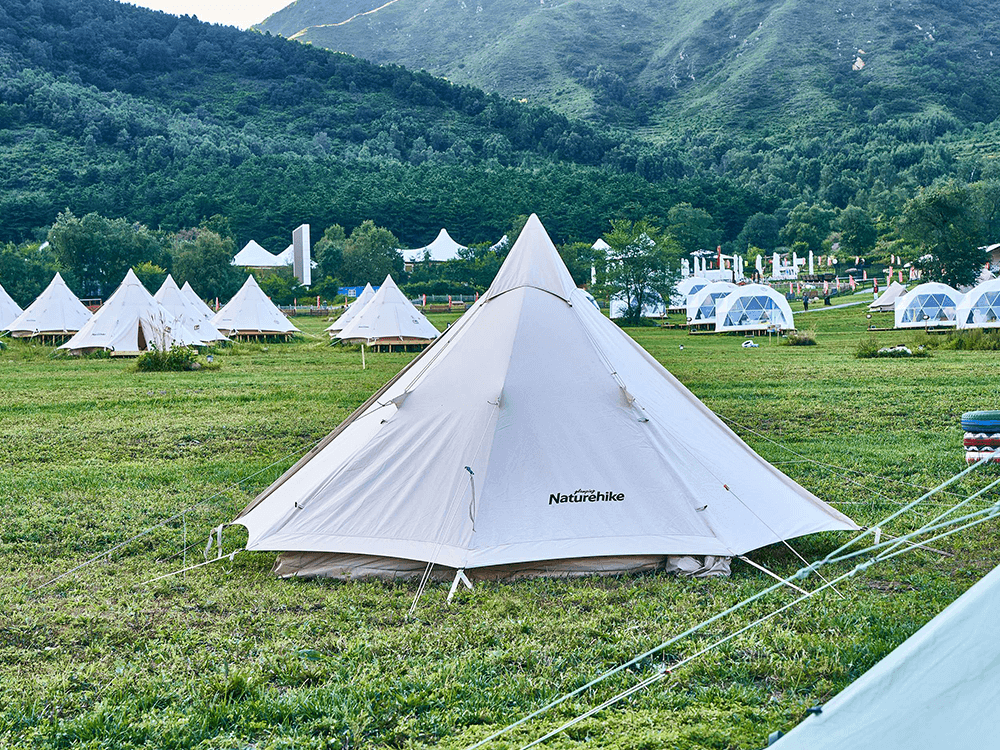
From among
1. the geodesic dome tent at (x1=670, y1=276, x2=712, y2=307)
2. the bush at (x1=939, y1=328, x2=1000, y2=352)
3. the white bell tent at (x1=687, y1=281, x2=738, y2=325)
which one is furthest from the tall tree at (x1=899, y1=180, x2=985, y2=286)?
the bush at (x1=939, y1=328, x2=1000, y2=352)

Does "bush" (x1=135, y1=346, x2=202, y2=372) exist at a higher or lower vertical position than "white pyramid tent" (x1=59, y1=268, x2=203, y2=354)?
lower

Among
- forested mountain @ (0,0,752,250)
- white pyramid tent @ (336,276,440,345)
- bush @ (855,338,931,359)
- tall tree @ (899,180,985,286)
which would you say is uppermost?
forested mountain @ (0,0,752,250)

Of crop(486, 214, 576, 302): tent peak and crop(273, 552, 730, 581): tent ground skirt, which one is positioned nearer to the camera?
crop(273, 552, 730, 581): tent ground skirt

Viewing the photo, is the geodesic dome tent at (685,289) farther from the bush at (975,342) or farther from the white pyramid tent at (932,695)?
the white pyramid tent at (932,695)

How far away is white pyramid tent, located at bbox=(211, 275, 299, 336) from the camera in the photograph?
107ft

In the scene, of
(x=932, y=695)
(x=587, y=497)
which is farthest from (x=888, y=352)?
(x=932, y=695)

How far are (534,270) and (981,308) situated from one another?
3027 cm

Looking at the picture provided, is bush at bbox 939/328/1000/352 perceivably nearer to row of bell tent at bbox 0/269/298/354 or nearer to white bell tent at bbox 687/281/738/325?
white bell tent at bbox 687/281/738/325

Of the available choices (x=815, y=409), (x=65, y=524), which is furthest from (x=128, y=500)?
(x=815, y=409)

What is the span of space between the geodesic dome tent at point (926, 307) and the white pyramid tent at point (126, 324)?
962 inches

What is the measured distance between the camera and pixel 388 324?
27344 mm

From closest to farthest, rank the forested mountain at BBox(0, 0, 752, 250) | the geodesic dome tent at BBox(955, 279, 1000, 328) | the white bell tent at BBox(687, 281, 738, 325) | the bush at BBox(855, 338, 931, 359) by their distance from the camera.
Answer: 1. the bush at BBox(855, 338, 931, 359)
2. the geodesic dome tent at BBox(955, 279, 1000, 328)
3. the white bell tent at BBox(687, 281, 738, 325)
4. the forested mountain at BBox(0, 0, 752, 250)

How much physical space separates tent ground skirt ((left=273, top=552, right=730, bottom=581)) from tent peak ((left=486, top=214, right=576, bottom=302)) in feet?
6.16

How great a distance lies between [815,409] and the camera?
1239 centimetres
